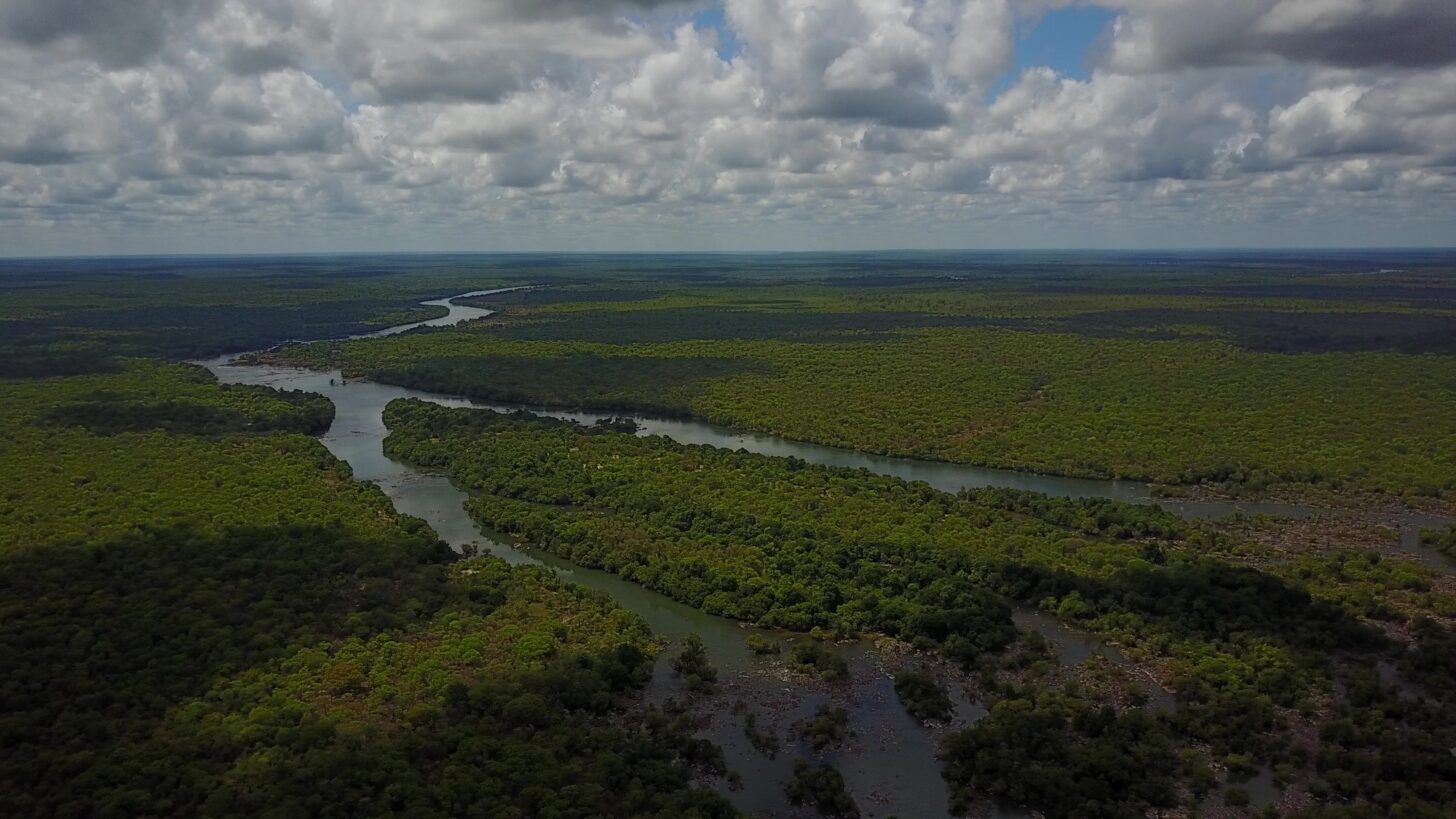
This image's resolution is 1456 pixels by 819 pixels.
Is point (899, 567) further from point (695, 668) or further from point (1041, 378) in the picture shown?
point (1041, 378)

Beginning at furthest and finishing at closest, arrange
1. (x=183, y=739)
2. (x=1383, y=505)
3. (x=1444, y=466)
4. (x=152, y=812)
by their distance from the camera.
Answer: (x=1444, y=466)
(x=1383, y=505)
(x=183, y=739)
(x=152, y=812)

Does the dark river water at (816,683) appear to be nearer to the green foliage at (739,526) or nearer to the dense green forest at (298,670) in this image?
the green foliage at (739,526)

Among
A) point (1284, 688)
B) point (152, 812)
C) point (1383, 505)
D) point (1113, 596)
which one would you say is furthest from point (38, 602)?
point (1383, 505)

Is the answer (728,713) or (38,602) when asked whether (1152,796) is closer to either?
(728,713)

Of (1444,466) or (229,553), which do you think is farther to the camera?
(1444,466)

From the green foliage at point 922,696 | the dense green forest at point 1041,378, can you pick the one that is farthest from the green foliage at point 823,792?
the dense green forest at point 1041,378
